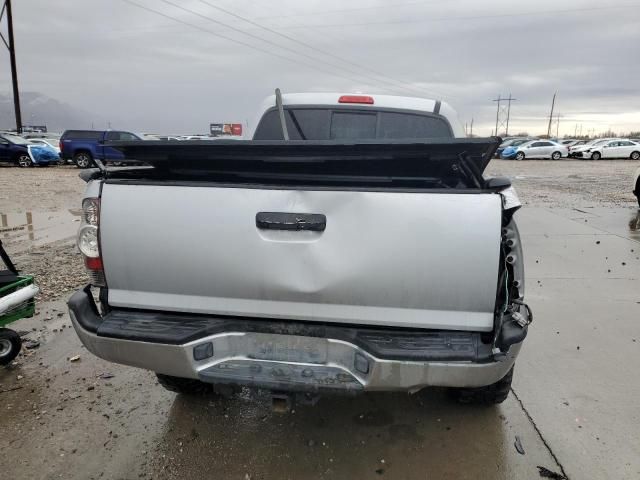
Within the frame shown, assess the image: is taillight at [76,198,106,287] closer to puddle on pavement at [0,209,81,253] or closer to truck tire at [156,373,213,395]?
truck tire at [156,373,213,395]

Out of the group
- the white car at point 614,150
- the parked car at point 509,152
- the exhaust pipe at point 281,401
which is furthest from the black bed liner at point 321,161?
the white car at point 614,150

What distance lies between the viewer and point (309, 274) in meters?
2.11

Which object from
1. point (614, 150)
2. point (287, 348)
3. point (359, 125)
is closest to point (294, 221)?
point (287, 348)

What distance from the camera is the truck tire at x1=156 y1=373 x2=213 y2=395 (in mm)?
3010

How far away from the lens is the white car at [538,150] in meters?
36.6

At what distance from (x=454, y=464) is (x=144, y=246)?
2011mm

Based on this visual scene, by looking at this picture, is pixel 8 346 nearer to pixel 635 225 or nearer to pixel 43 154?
pixel 635 225

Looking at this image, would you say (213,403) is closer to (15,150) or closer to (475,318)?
(475,318)

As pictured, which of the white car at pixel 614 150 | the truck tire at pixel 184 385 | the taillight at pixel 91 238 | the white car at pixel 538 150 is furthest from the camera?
the white car at pixel 538 150

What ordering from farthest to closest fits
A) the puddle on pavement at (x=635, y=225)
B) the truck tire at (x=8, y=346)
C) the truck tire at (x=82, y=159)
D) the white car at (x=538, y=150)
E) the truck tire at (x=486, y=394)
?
the white car at (x=538, y=150)
the truck tire at (x=82, y=159)
the puddle on pavement at (x=635, y=225)
the truck tire at (x=8, y=346)
the truck tire at (x=486, y=394)

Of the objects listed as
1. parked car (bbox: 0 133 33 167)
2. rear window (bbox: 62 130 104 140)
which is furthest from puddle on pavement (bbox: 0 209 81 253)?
parked car (bbox: 0 133 33 167)

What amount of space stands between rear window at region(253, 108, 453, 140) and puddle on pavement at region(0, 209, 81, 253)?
16.8ft

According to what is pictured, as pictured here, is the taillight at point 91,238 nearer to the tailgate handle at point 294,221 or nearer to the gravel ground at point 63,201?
the tailgate handle at point 294,221

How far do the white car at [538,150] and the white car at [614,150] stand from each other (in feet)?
7.47
